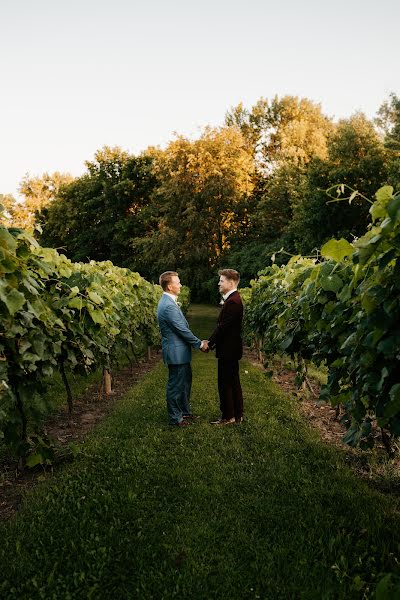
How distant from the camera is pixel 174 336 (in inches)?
247

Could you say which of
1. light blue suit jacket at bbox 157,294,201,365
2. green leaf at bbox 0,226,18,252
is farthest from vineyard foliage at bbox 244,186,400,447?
light blue suit jacket at bbox 157,294,201,365

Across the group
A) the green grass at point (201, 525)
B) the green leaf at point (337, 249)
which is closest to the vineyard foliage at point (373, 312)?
the green leaf at point (337, 249)

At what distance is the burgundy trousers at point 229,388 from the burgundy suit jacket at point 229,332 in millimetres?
108

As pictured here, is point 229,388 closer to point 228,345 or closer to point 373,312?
point 228,345

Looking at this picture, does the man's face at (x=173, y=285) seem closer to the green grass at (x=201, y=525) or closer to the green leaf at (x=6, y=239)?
the green grass at (x=201, y=525)

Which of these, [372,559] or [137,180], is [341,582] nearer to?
[372,559]

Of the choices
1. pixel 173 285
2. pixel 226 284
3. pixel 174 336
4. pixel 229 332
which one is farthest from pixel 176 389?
pixel 226 284

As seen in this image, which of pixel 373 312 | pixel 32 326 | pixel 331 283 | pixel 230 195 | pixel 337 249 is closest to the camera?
pixel 373 312

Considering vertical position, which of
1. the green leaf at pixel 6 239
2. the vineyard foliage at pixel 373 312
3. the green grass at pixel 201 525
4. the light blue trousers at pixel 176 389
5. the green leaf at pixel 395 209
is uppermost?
the green leaf at pixel 6 239

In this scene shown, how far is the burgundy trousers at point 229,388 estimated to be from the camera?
6.18m

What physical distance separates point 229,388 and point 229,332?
0.75 meters

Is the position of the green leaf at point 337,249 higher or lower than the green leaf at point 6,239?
lower

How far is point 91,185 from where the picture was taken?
42.8 meters

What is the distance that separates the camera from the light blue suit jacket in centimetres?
620
